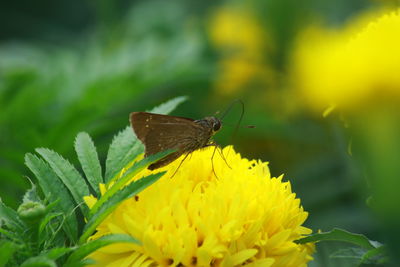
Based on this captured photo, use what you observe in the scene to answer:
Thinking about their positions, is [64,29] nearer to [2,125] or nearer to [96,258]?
[2,125]

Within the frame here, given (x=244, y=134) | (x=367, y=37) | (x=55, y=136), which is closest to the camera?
(x=367, y=37)

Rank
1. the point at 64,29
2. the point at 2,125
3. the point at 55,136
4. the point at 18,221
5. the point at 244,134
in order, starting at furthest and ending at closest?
the point at 64,29
the point at 244,134
the point at 2,125
the point at 55,136
the point at 18,221

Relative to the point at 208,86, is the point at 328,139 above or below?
below

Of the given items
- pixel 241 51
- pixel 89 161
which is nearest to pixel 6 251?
pixel 89 161

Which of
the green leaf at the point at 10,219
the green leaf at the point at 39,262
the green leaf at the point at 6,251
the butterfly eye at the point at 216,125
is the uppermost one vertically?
the butterfly eye at the point at 216,125

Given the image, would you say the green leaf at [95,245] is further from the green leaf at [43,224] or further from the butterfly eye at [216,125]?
the butterfly eye at [216,125]

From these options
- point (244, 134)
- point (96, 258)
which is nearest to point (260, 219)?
point (96, 258)

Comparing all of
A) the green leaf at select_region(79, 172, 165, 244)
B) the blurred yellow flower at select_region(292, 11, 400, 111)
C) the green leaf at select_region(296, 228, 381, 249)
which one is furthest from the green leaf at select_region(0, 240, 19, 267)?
the blurred yellow flower at select_region(292, 11, 400, 111)

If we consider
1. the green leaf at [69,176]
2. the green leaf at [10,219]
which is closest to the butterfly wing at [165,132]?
the green leaf at [69,176]

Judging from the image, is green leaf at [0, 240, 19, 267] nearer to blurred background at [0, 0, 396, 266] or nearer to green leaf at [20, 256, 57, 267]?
green leaf at [20, 256, 57, 267]
